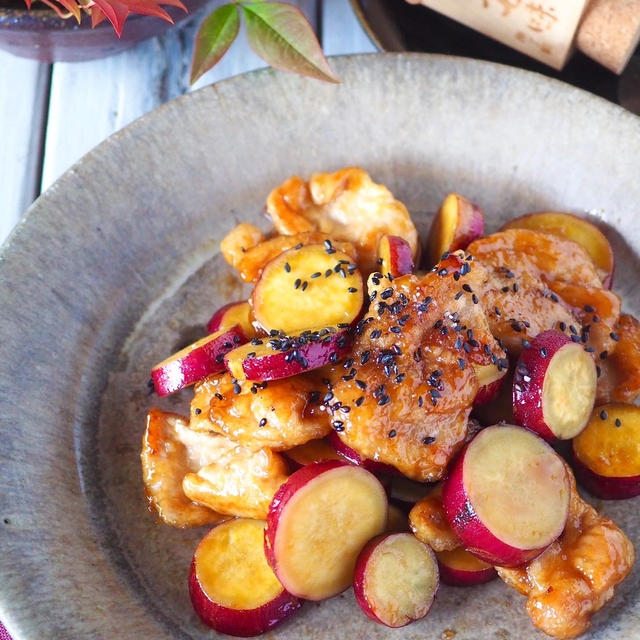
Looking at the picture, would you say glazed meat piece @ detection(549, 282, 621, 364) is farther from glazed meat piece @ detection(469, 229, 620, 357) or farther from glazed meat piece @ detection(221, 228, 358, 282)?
glazed meat piece @ detection(221, 228, 358, 282)

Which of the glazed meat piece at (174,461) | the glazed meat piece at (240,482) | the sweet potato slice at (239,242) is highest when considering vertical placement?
the sweet potato slice at (239,242)

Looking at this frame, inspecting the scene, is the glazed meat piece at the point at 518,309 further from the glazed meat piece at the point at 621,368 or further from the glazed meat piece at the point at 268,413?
the glazed meat piece at the point at 268,413

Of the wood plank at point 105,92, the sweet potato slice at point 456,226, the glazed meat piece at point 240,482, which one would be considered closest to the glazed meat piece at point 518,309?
the sweet potato slice at point 456,226

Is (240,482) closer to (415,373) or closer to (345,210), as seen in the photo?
(415,373)

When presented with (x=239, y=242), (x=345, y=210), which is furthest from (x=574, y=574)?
(x=239, y=242)

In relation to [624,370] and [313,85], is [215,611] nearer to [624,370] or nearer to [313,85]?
[624,370]

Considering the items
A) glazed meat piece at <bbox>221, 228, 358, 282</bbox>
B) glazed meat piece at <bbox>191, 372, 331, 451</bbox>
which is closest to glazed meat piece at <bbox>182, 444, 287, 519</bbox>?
glazed meat piece at <bbox>191, 372, 331, 451</bbox>
